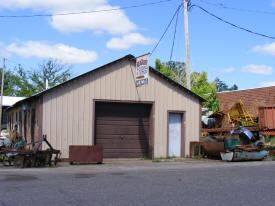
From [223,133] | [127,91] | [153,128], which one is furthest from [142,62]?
[223,133]

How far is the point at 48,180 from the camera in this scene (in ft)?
35.2

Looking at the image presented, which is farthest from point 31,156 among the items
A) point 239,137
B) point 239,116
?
point 239,116

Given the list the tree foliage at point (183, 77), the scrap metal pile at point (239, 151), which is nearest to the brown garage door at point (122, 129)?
the scrap metal pile at point (239, 151)

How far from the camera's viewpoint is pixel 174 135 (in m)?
19.2

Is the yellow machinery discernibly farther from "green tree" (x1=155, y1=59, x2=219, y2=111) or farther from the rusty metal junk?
"green tree" (x1=155, y1=59, x2=219, y2=111)

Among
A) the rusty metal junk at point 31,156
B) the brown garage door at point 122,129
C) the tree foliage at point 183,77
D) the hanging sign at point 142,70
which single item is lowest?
the rusty metal junk at point 31,156

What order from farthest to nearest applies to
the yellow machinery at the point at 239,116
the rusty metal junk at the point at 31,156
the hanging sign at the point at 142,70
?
1. the yellow machinery at the point at 239,116
2. the hanging sign at the point at 142,70
3. the rusty metal junk at the point at 31,156

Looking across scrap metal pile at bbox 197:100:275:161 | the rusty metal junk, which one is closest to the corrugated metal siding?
scrap metal pile at bbox 197:100:275:161

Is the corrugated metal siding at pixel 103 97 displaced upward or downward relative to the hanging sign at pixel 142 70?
downward

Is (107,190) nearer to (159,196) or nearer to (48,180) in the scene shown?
(159,196)

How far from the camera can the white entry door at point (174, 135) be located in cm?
1911

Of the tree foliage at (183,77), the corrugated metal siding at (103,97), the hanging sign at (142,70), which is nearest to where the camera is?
the corrugated metal siding at (103,97)

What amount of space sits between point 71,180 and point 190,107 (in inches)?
396

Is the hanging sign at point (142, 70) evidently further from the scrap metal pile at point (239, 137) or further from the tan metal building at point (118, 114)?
the scrap metal pile at point (239, 137)
